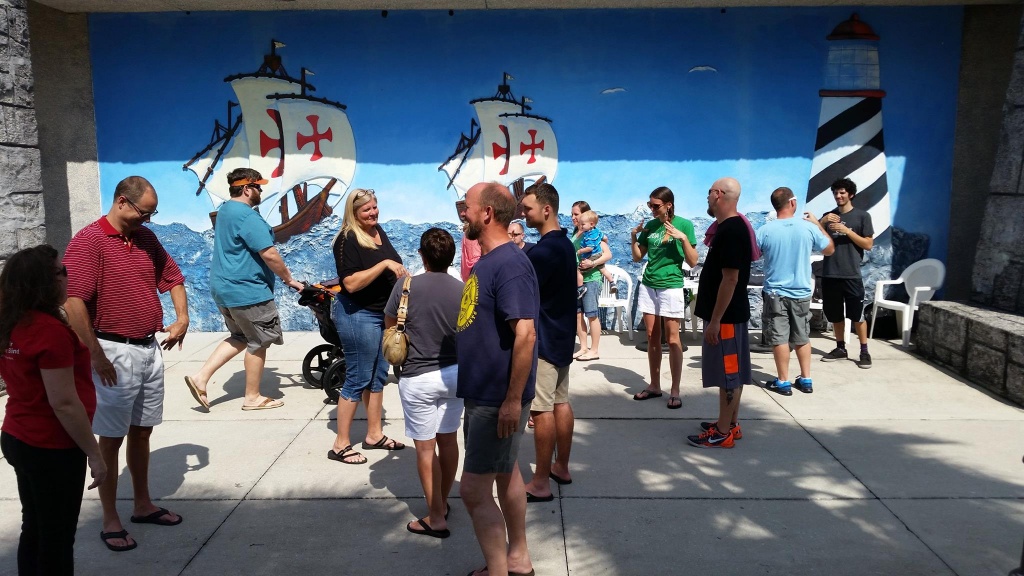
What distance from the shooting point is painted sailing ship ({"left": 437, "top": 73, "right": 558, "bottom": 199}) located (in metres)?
8.64

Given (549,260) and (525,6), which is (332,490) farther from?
(525,6)

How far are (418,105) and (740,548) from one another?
20.8 ft

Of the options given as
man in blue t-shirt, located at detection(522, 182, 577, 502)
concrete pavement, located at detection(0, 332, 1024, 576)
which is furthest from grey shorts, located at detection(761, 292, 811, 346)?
man in blue t-shirt, located at detection(522, 182, 577, 502)

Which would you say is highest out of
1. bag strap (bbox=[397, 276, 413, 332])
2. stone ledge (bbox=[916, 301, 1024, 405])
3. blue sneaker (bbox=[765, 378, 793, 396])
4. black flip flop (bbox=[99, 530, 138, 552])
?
bag strap (bbox=[397, 276, 413, 332])

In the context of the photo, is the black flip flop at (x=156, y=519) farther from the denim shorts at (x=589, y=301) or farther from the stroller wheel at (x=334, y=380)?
Result: the denim shorts at (x=589, y=301)

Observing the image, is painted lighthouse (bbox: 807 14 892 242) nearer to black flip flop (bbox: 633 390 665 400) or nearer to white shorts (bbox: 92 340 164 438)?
black flip flop (bbox: 633 390 665 400)

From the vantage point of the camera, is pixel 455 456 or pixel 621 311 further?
pixel 621 311

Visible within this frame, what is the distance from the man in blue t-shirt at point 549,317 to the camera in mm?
4129

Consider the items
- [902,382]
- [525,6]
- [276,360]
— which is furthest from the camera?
[525,6]

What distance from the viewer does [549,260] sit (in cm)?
410

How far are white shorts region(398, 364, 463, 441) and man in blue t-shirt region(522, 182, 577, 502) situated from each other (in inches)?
22.3

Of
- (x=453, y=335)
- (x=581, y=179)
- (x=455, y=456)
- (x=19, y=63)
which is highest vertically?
(x=19, y=63)

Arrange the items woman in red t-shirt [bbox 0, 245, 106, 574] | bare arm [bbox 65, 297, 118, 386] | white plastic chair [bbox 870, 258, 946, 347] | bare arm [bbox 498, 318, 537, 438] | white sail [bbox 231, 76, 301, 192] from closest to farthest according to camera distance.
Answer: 1. woman in red t-shirt [bbox 0, 245, 106, 574]
2. bare arm [bbox 498, 318, 537, 438]
3. bare arm [bbox 65, 297, 118, 386]
4. white plastic chair [bbox 870, 258, 946, 347]
5. white sail [bbox 231, 76, 301, 192]

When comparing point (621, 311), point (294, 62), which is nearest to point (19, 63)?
point (294, 62)
